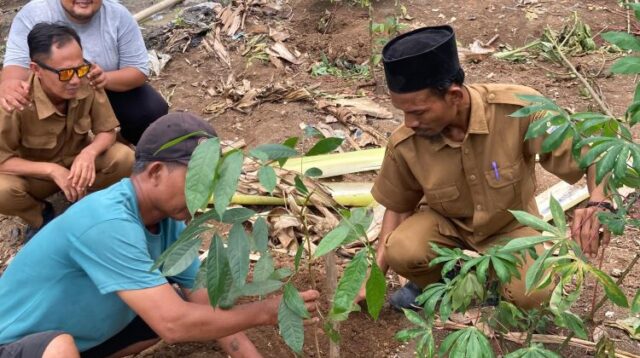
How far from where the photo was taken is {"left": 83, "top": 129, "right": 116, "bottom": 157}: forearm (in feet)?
10.9

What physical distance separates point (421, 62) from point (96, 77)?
1.84m

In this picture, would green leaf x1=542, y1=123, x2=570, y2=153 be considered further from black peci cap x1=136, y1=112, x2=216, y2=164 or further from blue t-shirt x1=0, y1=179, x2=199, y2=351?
blue t-shirt x1=0, y1=179, x2=199, y2=351

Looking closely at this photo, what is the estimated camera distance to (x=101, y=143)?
11.1 feet

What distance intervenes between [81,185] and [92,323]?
1.12 metres

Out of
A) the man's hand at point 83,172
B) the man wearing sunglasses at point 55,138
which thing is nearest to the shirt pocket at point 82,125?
the man wearing sunglasses at point 55,138

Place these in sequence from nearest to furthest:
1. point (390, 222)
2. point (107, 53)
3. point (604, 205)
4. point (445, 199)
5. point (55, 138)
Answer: point (604, 205) → point (445, 199) → point (390, 222) → point (55, 138) → point (107, 53)

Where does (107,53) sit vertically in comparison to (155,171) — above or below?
below

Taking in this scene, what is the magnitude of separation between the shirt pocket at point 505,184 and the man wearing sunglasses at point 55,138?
1.80 m

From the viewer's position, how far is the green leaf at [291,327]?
69.0 inches

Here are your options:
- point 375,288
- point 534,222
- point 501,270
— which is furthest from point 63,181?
point 534,222

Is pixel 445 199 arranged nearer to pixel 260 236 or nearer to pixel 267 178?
pixel 260 236

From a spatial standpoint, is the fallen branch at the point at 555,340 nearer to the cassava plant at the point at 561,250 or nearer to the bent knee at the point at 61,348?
the cassava plant at the point at 561,250

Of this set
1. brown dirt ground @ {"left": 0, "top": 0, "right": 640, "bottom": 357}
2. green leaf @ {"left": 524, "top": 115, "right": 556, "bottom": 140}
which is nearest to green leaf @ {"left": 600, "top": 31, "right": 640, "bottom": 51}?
green leaf @ {"left": 524, "top": 115, "right": 556, "bottom": 140}

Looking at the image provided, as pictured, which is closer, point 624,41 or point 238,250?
point 624,41
